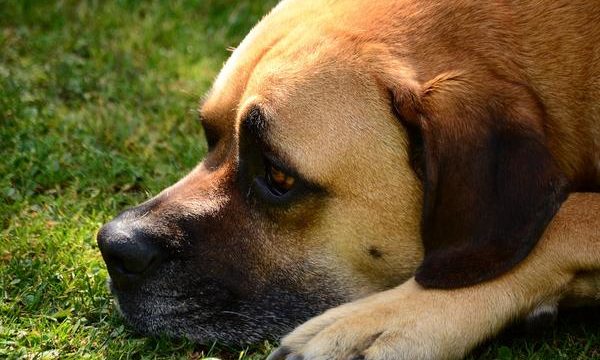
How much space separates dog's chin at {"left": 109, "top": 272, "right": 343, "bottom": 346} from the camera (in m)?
3.29

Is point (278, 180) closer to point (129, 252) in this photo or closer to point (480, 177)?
point (129, 252)

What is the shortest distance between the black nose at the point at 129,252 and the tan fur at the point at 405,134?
1.41 ft

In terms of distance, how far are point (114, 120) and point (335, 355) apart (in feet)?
7.91

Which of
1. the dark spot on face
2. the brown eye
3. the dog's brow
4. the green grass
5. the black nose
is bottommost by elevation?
the green grass

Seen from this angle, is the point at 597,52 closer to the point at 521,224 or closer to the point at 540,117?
the point at 540,117

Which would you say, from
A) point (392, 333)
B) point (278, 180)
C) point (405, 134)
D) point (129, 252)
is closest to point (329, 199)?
point (278, 180)

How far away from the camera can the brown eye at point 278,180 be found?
320 cm

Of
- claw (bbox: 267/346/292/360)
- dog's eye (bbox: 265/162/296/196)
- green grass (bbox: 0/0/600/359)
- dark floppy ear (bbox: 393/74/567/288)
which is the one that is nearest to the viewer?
dark floppy ear (bbox: 393/74/567/288)

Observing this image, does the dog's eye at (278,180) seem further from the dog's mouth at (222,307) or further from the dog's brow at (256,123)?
the dog's mouth at (222,307)

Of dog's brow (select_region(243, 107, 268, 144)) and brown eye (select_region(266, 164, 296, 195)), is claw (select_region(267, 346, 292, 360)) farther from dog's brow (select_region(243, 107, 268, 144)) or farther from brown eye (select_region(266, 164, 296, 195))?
dog's brow (select_region(243, 107, 268, 144))

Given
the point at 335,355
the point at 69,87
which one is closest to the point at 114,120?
the point at 69,87

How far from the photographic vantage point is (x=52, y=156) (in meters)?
4.61

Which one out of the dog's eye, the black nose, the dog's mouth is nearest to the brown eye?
the dog's eye

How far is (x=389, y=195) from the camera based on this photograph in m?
3.19
